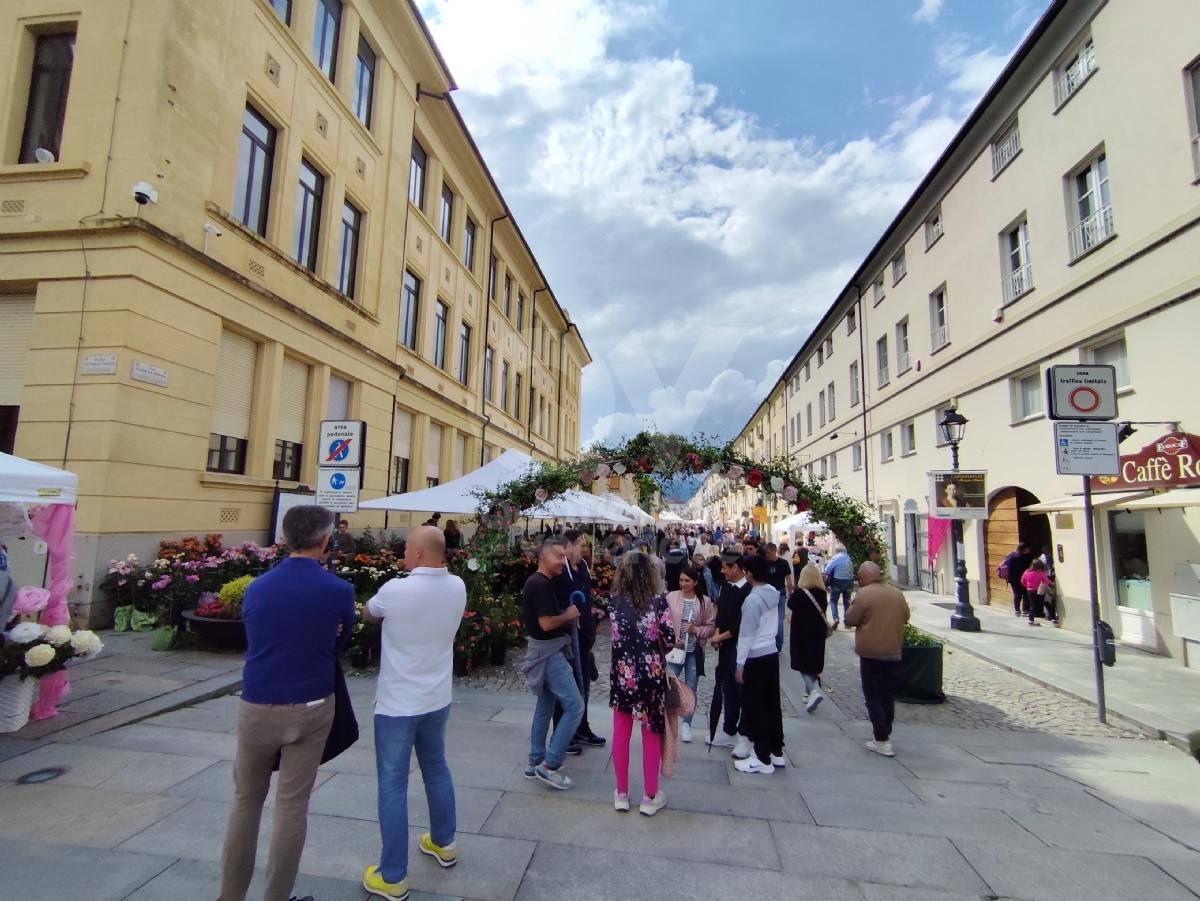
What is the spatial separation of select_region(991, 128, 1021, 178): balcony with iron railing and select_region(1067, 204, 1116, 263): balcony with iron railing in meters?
3.35

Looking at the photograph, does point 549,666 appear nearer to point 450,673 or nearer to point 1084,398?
point 450,673

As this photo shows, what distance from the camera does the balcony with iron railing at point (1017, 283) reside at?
566 inches

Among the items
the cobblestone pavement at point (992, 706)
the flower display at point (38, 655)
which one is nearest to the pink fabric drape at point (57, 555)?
the flower display at point (38, 655)

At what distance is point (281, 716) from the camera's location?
2.80 meters

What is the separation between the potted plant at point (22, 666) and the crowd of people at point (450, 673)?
2.70 m

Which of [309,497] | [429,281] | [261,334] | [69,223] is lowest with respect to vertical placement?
[309,497]

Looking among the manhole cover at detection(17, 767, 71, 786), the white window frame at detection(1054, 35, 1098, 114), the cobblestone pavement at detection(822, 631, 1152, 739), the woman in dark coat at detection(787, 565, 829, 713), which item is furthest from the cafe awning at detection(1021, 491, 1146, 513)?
the manhole cover at detection(17, 767, 71, 786)

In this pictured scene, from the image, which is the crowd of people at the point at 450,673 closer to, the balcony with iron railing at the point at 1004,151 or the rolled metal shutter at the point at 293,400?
the rolled metal shutter at the point at 293,400

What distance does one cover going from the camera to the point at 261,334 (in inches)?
473

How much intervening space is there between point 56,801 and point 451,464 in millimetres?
18268

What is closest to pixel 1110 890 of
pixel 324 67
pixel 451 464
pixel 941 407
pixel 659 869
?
pixel 659 869

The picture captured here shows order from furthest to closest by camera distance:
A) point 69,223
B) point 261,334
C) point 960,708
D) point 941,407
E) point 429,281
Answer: point 429,281
point 941,407
point 261,334
point 69,223
point 960,708

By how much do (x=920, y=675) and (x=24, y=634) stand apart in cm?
904

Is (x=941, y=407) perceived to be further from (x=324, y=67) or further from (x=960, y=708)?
(x=324, y=67)
